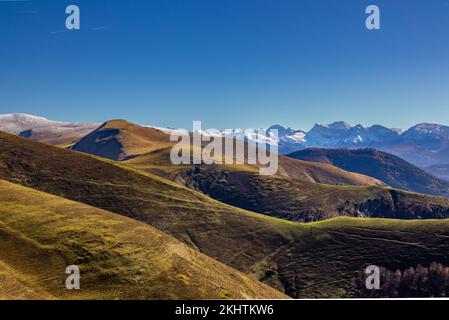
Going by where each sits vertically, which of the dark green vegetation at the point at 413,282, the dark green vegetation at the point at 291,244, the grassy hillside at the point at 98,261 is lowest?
the dark green vegetation at the point at 413,282

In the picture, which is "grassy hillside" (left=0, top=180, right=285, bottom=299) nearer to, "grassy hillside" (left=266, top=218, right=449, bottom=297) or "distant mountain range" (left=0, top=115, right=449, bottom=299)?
"distant mountain range" (left=0, top=115, right=449, bottom=299)

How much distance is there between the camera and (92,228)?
10712 cm

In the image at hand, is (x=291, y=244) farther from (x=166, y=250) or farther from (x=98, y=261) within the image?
(x=98, y=261)

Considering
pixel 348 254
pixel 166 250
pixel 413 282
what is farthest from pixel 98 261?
pixel 413 282

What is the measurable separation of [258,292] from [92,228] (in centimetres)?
4518

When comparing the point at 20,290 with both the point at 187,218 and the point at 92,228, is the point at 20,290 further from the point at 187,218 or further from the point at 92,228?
the point at 187,218

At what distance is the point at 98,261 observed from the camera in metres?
89.3

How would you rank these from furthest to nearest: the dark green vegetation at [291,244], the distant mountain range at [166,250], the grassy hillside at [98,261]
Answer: the dark green vegetation at [291,244] < the distant mountain range at [166,250] < the grassy hillside at [98,261]

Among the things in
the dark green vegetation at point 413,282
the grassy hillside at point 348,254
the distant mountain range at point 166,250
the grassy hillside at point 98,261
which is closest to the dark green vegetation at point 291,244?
the grassy hillside at point 348,254

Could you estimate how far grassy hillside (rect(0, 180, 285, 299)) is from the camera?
76.8m

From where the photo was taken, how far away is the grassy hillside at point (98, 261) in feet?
252

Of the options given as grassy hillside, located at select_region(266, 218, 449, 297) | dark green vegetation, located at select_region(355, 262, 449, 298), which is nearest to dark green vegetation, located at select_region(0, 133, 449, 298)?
grassy hillside, located at select_region(266, 218, 449, 297)

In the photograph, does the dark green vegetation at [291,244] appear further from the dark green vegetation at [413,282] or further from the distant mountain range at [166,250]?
the dark green vegetation at [413,282]
